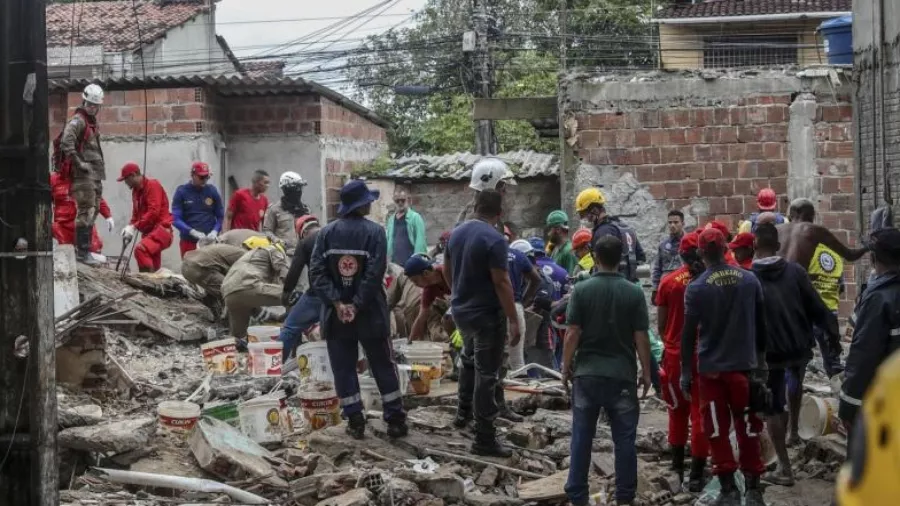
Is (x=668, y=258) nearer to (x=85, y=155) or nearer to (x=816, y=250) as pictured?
(x=816, y=250)

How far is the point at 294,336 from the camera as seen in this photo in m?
11.0

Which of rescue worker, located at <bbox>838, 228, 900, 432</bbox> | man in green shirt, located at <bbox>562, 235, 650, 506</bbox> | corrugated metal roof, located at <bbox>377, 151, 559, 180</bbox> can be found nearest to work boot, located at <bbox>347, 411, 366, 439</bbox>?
man in green shirt, located at <bbox>562, 235, 650, 506</bbox>

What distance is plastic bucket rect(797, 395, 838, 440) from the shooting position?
9.16 metres

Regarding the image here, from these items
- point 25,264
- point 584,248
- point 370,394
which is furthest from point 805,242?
point 25,264

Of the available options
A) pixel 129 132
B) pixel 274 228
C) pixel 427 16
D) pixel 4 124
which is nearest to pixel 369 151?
pixel 129 132

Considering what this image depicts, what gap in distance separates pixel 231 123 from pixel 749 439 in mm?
12877

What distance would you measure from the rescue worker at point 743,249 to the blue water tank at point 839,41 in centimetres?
834

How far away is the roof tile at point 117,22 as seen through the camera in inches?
1441

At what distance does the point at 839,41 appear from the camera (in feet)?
51.7

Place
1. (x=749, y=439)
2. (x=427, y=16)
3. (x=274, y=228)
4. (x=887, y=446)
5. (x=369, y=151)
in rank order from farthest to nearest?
(x=427, y=16)
(x=369, y=151)
(x=274, y=228)
(x=749, y=439)
(x=887, y=446)

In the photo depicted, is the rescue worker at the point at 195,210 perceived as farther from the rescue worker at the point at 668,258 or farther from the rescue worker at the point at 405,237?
the rescue worker at the point at 668,258

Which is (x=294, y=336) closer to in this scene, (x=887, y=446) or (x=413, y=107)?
(x=887, y=446)

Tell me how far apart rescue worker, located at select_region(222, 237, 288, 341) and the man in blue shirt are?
4.27 m

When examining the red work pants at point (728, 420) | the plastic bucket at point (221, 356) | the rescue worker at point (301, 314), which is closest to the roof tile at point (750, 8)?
the rescue worker at point (301, 314)
